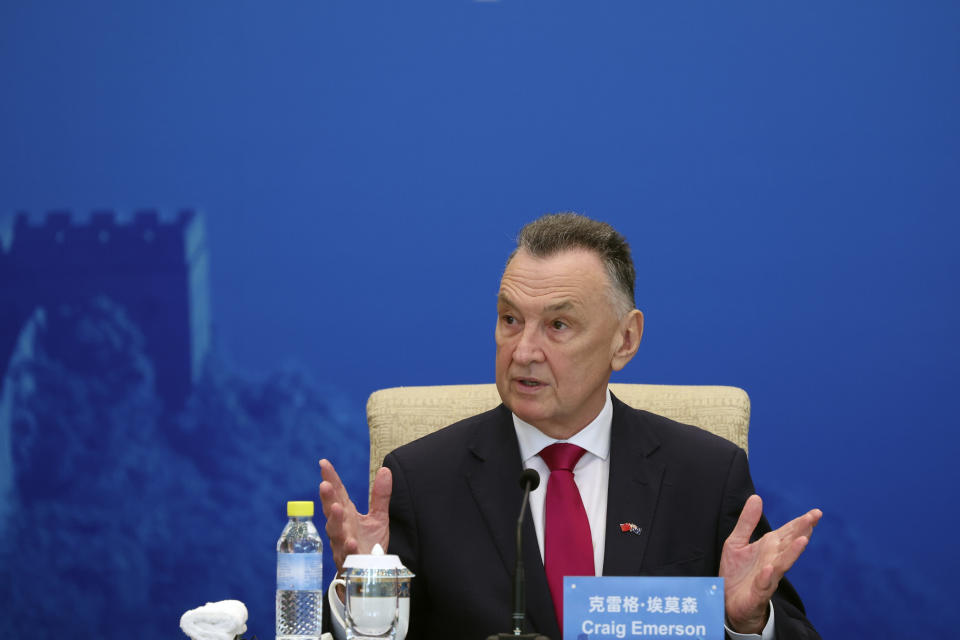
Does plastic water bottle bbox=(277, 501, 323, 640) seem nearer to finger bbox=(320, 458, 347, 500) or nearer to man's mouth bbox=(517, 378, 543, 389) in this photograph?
finger bbox=(320, 458, 347, 500)

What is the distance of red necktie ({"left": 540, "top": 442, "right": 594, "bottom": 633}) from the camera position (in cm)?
193

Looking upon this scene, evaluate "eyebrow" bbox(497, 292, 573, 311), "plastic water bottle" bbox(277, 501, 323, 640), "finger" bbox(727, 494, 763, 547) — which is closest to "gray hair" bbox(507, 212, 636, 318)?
"eyebrow" bbox(497, 292, 573, 311)

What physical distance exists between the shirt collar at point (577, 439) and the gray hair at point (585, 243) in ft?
0.80

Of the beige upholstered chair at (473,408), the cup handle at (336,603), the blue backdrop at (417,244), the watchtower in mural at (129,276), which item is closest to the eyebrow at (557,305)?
the beige upholstered chair at (473,408)

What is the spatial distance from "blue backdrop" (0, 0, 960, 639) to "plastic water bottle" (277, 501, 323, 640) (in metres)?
1.63

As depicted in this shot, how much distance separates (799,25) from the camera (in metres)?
3.26

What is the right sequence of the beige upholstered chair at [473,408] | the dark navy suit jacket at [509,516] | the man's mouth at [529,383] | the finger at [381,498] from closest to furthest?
the finger at [381,498] → the dark navy suit jacket at [509,516] → the man's mouth at [529,383] → the beige upholstered chair at [473,408]

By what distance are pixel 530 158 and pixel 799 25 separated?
923mm

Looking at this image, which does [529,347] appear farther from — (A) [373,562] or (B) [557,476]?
(A) [373,562]

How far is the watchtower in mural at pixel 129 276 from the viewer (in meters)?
3.41

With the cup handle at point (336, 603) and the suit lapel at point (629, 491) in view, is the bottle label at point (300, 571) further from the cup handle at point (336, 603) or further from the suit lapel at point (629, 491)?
the suit lapel at point (629, 491)

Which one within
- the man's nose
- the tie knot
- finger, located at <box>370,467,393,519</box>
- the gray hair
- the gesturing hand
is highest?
the gray hair

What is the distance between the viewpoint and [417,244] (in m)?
3.36

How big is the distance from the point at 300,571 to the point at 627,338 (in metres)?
0.92
